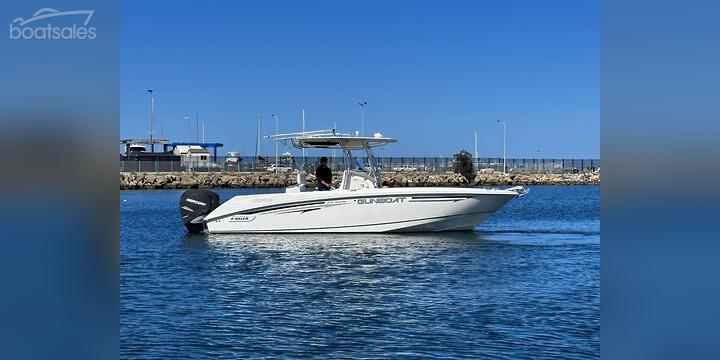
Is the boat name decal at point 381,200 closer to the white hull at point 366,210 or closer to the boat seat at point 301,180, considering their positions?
the white hull at point 366,210

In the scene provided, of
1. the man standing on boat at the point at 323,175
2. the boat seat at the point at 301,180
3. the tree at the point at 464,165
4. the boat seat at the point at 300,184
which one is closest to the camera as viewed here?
the man standing on boat at the point at 323,175

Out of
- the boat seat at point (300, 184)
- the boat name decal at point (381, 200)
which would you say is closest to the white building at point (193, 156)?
the boat seat at point (300, 184)

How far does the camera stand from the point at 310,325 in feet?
48.4

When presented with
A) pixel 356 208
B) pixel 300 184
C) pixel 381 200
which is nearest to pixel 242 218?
pixel 300 184

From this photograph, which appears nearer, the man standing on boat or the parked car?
the man standing on boat

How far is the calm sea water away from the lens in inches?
523

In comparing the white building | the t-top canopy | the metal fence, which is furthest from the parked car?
the t-top canopy

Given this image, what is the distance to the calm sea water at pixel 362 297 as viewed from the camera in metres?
13.3

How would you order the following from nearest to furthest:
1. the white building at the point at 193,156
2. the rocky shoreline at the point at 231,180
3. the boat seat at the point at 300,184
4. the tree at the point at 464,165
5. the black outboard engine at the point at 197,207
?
the boat seat at the point at 300,184 → the black outboard engine at the point at 197,207 → the rocky shoreline at the point at 231,180 → the tree at the point at 464,165 → the white building at the point at 193,156

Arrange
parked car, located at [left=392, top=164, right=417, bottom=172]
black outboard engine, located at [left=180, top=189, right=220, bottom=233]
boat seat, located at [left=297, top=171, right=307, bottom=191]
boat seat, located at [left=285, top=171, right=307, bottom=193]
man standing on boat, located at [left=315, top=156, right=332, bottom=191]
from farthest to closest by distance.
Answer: parked car, located at [left=392, top=164, right=417, bottom=172] → black outboard engine, located at [left=180, top=189, right=220, bottom=233] → boat seat, located at [left=297, top=171, right=307, bottom=191] → boat seat, located at [left=285, top=171, right=307, bottom=193] → man standing on boat, located at [left=315, top=156, right=332, bottom=191]

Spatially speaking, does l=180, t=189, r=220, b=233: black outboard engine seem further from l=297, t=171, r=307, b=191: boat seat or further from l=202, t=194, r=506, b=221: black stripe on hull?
l=297, t=171, r=307, b=191: boat seat

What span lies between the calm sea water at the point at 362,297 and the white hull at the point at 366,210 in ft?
1.85

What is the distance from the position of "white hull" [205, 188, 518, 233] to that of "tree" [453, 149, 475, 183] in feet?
237
